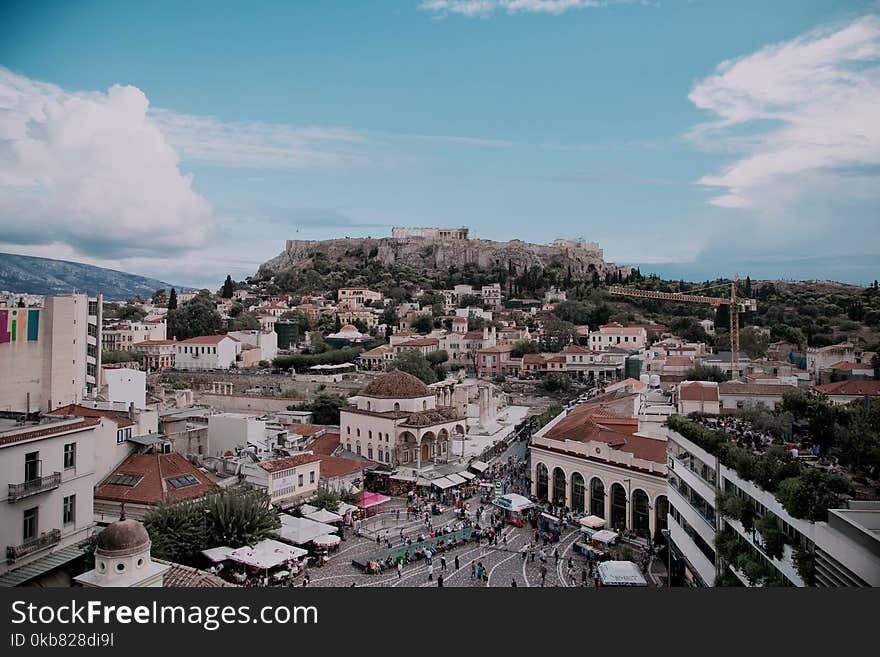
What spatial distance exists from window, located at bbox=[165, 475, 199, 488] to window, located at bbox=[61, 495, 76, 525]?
333 cm

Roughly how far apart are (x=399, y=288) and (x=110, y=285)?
1861 inches

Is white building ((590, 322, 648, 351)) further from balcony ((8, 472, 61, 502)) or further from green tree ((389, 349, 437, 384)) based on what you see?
balcony ((8, 472, 61, 502))

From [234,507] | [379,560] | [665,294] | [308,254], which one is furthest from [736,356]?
[308,254]

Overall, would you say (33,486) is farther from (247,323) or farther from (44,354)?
(247,323)

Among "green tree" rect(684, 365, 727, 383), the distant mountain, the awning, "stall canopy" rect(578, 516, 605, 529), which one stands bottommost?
"stall canopy" rect(578, 516, 605, 529)

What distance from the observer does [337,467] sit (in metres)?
17.3

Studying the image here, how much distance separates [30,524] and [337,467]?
9.04 m

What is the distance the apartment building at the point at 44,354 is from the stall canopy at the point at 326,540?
17.6 feet

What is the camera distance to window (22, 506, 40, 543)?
862 centimetres

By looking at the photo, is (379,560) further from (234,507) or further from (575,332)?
(575,332)

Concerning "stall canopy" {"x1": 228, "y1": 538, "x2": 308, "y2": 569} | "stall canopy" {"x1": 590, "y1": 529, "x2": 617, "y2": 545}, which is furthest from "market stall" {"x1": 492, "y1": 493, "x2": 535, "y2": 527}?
"stall canopy" {"x1": 228, "y1": 538, "x2": 308, "y2": 569}

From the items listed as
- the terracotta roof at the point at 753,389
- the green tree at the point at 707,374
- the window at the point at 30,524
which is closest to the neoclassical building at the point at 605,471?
the terracotta roof at the point at 753,389

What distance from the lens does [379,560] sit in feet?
39.5

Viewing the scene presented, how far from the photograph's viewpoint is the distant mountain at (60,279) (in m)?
11.1
